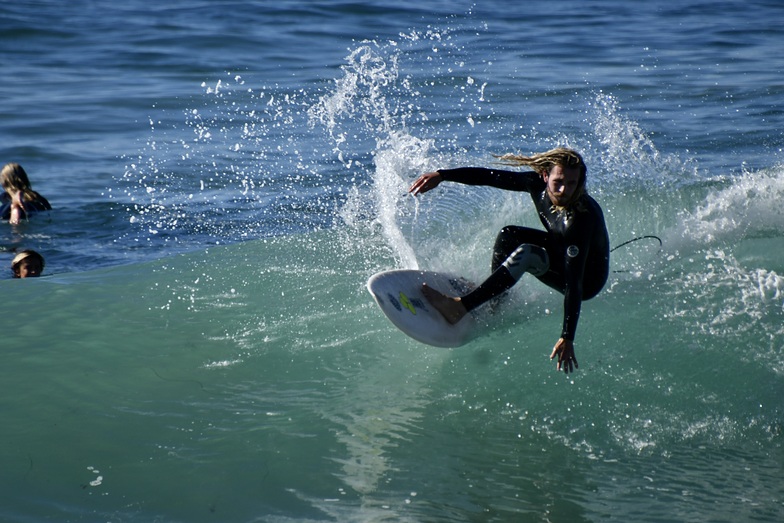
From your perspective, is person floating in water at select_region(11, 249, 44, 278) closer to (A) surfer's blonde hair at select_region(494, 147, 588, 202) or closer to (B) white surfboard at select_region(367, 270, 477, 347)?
(B) white surfboard at select_region(367, 270, 477, 347)

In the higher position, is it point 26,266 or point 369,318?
point 369,318

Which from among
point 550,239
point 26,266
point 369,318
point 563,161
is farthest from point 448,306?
point 26,266

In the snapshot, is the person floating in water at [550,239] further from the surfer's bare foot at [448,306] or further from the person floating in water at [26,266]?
the person floating in water at [26,266]

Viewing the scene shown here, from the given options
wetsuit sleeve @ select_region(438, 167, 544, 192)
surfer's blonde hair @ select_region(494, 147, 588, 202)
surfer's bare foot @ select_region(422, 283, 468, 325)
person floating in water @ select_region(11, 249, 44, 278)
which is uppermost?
surfer's blonde hair @ select_region(494, 147, 588, 202)

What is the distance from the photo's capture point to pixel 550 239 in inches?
236

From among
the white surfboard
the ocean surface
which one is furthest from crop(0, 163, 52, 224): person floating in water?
the white surfboard

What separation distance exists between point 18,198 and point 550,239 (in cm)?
691

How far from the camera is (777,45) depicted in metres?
18.7

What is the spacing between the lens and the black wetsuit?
5523mm

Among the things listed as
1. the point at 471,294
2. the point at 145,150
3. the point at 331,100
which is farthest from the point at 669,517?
the point at 331,100

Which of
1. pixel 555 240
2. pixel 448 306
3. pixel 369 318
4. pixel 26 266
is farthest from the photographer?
pixel 26 266

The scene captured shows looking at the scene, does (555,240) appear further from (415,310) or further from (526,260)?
(415,310)

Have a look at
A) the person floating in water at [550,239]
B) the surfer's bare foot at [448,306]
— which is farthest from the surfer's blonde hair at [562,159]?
the surfer's bare foot at [448,306]

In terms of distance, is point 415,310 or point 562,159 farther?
point 415,310
